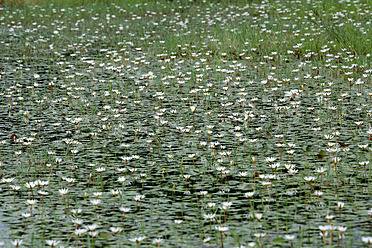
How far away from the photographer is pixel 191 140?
8.16 metres

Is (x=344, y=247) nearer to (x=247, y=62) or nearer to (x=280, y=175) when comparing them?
(x=280, y=175)

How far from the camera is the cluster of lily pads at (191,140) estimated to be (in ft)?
18.0

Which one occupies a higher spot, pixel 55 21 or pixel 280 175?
pixel 280 175

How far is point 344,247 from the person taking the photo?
4.87 metres

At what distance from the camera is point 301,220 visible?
216 inches

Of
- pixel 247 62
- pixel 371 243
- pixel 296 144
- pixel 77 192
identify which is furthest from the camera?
pixel 247 62

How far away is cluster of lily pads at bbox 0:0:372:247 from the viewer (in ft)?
18.0

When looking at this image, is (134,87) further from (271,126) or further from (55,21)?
(55,21)

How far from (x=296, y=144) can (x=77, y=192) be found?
3.10 metres

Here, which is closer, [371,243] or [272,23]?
[371,243]

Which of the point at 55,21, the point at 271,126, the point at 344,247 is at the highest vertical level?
the point at 344,247

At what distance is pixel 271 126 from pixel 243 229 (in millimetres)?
3438

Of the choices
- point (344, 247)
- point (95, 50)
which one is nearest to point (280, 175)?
point (344, 247)

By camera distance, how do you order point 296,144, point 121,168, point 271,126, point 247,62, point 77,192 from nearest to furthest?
point 77,192
point 121,168
point 296,144
point 271,126
point 247,62
